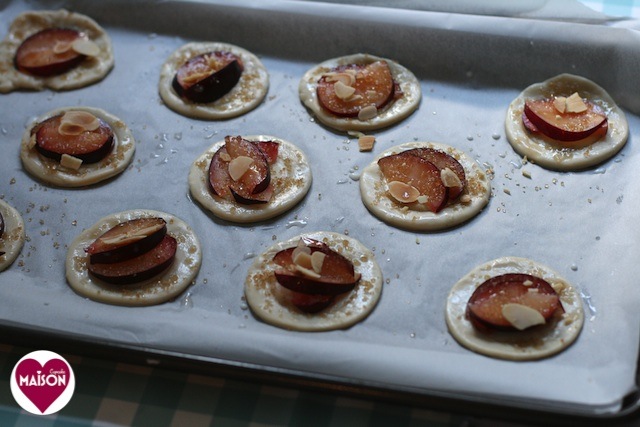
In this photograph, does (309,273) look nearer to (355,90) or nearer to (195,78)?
(355,90)

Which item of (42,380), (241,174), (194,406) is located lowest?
(42,380)

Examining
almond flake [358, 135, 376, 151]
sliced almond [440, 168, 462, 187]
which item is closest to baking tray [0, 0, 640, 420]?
almond flake [358, 135, 376, 151]

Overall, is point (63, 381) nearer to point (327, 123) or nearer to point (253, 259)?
point (253, 259)

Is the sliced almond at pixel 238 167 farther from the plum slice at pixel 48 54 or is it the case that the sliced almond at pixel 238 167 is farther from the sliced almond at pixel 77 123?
the plum slice at pixel 48 54

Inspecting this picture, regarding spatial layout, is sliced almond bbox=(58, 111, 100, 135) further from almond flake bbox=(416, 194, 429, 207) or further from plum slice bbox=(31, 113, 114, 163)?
almond flake bbox=(416, 194, 429, 207)

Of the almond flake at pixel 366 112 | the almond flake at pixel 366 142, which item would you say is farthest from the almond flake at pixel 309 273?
the almond flake at pixel 366 112

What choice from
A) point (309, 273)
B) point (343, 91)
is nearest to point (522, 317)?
point (309, 273)
